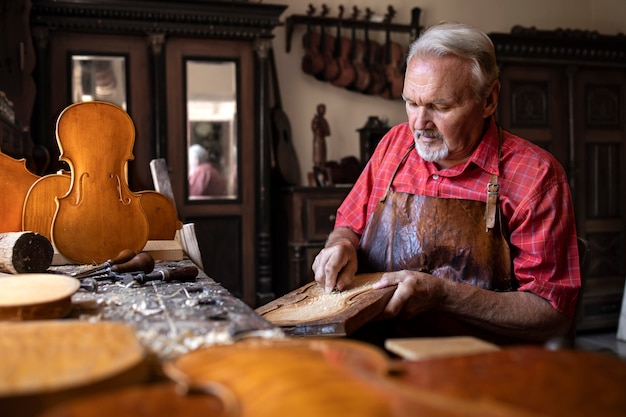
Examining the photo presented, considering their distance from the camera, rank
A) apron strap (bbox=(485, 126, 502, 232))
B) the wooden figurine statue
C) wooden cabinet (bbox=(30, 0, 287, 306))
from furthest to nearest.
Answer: the wooden figurine statue < wooden cabinet (bbox=(30, 0, 287, 306)) < apron strap (bbox=(485, 126, 502, 232))

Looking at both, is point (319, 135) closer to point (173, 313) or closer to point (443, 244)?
point (443, 244)

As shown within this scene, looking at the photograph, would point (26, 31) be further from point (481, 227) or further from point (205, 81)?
point (481, 227)

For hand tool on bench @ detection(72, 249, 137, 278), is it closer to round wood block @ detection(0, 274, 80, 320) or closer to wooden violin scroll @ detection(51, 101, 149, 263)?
wooden violin scroll @ detection(51, 101, 149, 263)

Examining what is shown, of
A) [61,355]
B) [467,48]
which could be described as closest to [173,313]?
[61,355]

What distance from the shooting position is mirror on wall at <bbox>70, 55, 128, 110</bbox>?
4723 mm

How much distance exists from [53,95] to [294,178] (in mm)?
2163

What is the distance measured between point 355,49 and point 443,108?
387cm

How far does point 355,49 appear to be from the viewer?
5.96 metres

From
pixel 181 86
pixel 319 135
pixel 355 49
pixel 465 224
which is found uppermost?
pixel 355 49

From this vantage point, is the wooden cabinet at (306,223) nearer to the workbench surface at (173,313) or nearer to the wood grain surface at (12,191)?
the wood grain surface at (12,191)

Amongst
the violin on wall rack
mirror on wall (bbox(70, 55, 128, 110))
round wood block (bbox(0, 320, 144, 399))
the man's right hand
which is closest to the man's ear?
the man's right hand

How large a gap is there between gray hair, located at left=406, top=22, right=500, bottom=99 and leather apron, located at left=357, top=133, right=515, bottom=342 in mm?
383

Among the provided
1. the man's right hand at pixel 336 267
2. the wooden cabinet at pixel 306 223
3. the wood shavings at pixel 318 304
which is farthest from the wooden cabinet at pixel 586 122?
the wood shavings at pixel 318 304

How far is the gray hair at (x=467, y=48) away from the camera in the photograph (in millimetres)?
2246
